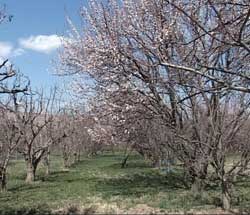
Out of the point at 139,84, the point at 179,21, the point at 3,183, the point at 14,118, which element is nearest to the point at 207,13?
the point at 179,21

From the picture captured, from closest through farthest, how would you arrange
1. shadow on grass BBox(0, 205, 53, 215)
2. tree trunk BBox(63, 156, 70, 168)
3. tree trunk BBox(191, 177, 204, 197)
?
shadow on grass BBox(0, 205, 53, 215) → tree trunk BBox(191, 177, 204, 197) → tree trunk BBox(63, 156, 70, 168)

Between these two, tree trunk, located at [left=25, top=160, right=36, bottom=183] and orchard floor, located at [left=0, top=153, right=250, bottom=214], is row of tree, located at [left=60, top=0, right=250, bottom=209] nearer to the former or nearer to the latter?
orchard floor, located at [left=0, top=153, right=250, bottom=214]

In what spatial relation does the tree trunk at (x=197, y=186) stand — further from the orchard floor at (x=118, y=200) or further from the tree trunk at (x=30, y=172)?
the tree trunk at (x=30, y=172)

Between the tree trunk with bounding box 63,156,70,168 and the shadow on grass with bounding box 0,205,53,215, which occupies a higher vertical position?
the tree trunk with bounding box 63,156,70,168

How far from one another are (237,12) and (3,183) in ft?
42.8

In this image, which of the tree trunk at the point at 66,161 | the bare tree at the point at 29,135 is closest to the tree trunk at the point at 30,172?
the bare tree at the point at 29,135

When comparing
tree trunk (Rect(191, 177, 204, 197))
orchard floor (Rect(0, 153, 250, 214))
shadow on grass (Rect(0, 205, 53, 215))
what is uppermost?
tree trunk (Rect(191, 177, 204, 197))

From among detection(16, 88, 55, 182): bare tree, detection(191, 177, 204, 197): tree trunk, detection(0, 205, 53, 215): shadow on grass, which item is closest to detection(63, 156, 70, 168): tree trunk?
detection(16, 88, 55, 182): bare tree

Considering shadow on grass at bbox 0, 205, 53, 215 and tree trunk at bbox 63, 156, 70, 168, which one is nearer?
shadow on grass at bbox 0, 205, 53, 215

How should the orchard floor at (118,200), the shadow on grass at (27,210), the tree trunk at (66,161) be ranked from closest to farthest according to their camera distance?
the orchard floor at (118,200) < the shadow on grass at (27,210) < the tree trunk at (66,161)

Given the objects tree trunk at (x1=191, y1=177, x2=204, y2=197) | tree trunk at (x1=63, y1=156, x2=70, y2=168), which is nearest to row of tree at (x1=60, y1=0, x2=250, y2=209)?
tree trunk at (x1=191, y1=177, x2=204, y2=197)

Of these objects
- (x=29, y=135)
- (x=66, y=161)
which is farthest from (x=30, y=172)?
(x=66, y=161)

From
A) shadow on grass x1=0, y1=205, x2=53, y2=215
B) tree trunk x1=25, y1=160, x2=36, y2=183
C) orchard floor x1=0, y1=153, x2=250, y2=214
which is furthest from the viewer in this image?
tree trunk x1=25, y1=160, x2=36, y2=183

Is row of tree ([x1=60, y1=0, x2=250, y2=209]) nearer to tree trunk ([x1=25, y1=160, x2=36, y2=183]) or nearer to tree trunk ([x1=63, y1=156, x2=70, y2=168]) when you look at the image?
tree trunk ([x1=25, y1=160, x2=36, y2=183])
